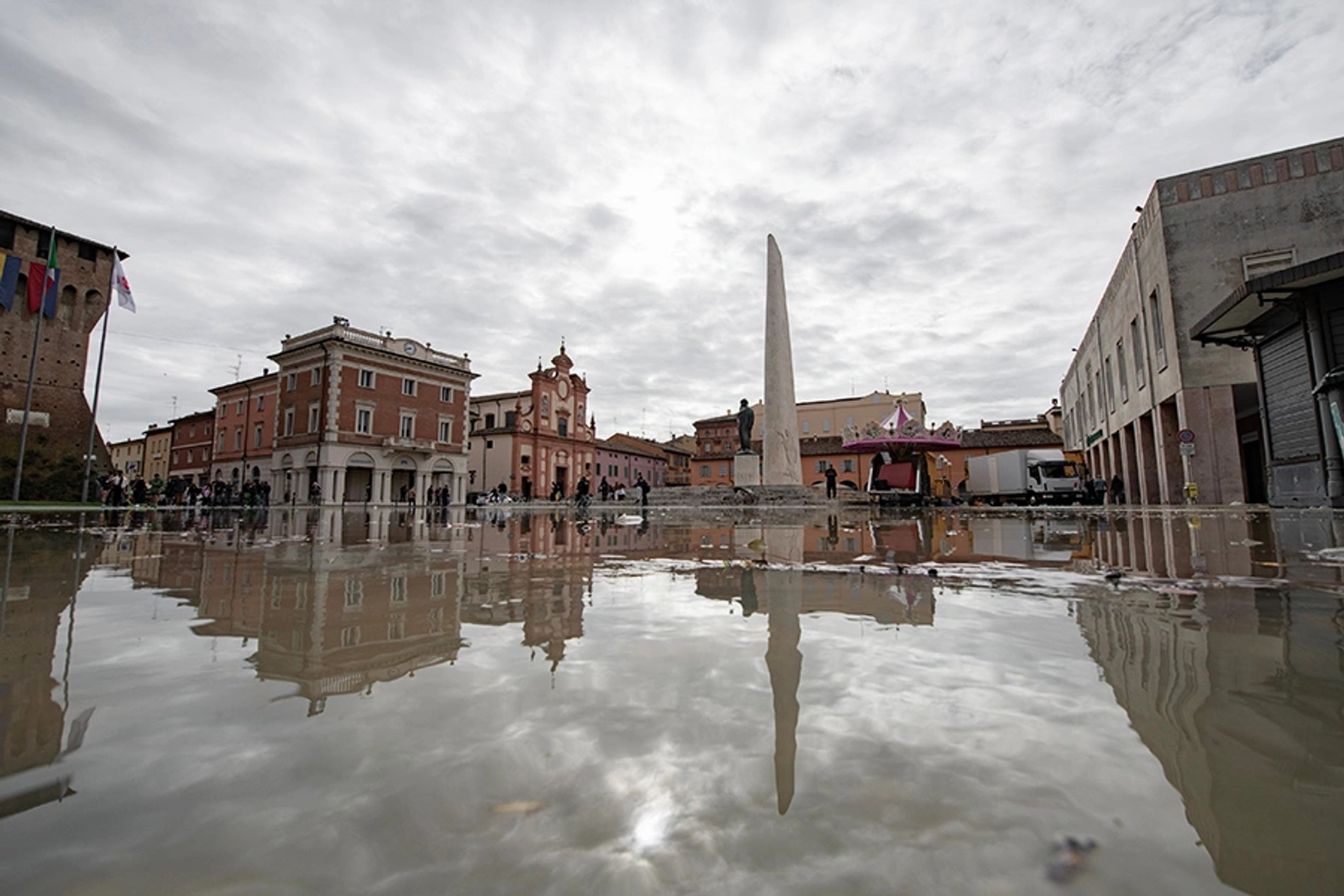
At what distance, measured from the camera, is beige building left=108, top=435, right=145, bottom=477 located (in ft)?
227

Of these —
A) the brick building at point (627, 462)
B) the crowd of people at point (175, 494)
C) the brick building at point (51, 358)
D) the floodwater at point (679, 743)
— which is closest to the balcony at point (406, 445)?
the crowd of people at point (175, 494)

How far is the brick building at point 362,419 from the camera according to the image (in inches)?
1417

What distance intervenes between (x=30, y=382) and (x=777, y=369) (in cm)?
3115

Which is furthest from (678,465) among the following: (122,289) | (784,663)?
(784,663)

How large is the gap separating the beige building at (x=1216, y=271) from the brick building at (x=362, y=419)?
3785cm

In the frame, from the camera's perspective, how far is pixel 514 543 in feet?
24.4

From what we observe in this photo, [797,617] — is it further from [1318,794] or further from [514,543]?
[514,543]

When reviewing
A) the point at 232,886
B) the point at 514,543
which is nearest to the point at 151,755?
the point at 232,886

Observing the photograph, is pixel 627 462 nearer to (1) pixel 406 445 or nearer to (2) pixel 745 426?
(1) pixel 406 445

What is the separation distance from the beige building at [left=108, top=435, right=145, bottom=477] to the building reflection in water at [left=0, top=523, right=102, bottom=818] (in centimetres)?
7962

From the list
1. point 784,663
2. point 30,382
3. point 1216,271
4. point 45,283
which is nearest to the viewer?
point 784,663

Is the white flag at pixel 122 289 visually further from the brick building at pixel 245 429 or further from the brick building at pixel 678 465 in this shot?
the brick building at pixel 678 465

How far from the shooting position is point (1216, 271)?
1800cm

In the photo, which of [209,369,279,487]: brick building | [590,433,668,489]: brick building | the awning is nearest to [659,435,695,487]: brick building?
[590,433,668,489]: brick building
